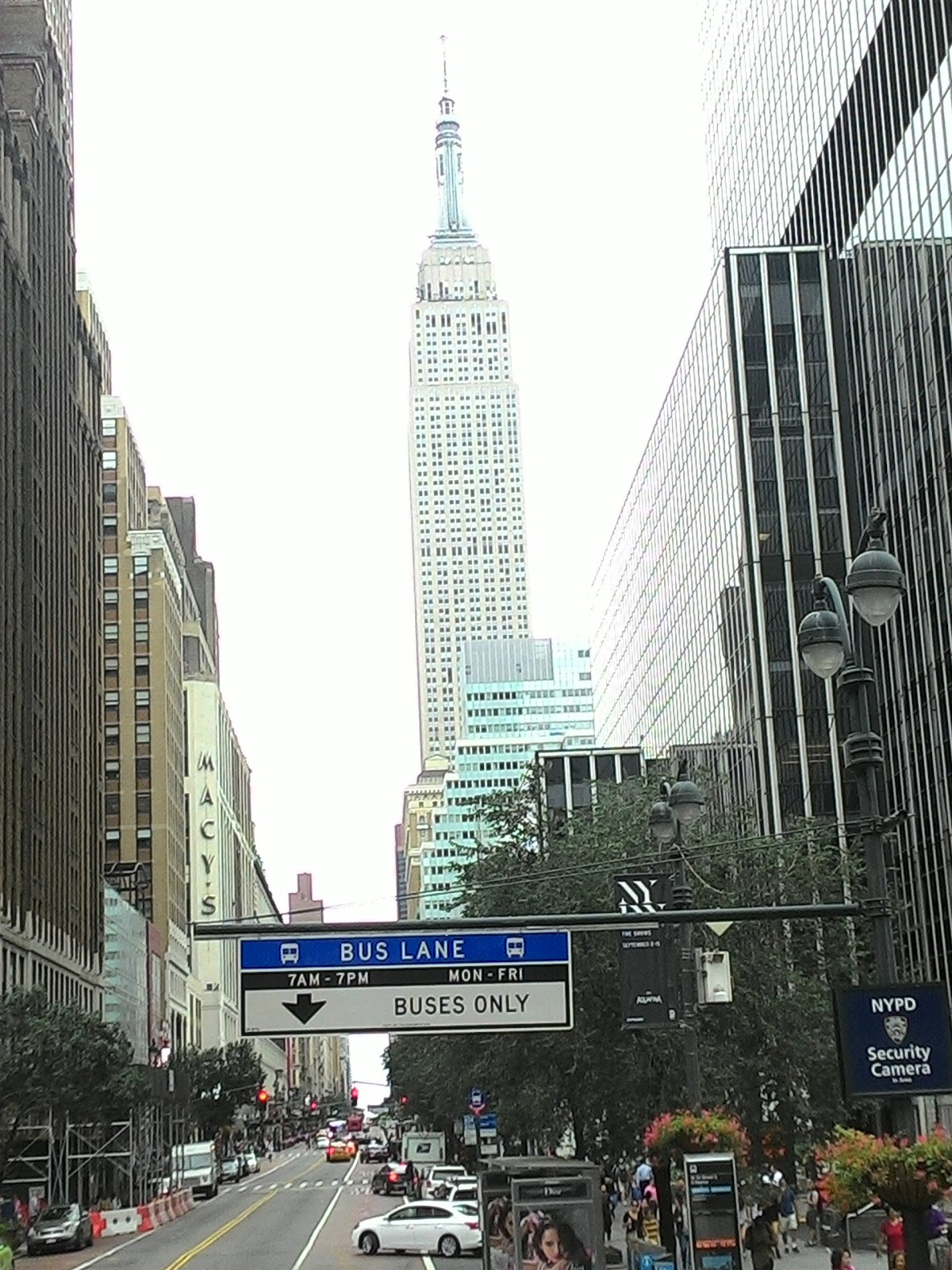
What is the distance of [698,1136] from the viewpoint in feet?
89.7

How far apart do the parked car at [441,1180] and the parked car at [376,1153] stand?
198ft

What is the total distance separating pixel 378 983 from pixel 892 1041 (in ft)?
20.9

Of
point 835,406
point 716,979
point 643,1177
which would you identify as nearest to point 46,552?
point 835,406

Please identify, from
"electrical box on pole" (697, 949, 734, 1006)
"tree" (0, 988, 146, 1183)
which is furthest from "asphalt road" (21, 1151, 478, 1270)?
"electrical box on pole" (697, 949, 734, 1006)

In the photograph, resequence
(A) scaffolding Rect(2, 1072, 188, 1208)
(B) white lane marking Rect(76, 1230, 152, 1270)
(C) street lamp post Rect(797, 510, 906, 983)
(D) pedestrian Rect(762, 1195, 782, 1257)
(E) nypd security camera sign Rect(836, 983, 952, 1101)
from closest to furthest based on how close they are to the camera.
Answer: (E) nypd security camera sign Rect(836, 983, 952, 1101) < (C) street lamp post Rect(797, 510, 906, 983) < (D) pedestrian Rect(762, 1195, 782, 1257) < (B) white lane marking Rect(76, 1230, 152, 1270) < (A) scaffolding Rect(2, 1072, 188, 1208)

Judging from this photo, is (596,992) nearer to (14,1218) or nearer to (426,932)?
(426,932)

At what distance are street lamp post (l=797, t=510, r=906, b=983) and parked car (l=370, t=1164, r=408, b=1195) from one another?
69451 mm

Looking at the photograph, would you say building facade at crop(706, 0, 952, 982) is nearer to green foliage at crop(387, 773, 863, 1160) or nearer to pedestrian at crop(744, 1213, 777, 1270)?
green foliage at crop(387, 773, 863, 1160)

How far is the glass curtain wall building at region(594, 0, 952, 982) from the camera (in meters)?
66.4

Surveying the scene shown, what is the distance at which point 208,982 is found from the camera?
185500mm

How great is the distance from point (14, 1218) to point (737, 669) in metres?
36.8

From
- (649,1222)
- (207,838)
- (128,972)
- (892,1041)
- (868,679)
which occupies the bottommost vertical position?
(649,1222)

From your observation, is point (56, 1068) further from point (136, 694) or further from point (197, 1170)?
point (136, 694)

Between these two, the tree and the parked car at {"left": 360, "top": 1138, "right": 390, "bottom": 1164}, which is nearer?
the tree
